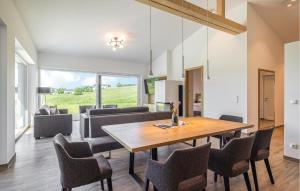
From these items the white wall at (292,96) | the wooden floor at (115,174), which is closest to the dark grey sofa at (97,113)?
the wooden floor at (115,174)

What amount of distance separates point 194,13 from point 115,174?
3443mm

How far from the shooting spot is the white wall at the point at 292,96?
298cm

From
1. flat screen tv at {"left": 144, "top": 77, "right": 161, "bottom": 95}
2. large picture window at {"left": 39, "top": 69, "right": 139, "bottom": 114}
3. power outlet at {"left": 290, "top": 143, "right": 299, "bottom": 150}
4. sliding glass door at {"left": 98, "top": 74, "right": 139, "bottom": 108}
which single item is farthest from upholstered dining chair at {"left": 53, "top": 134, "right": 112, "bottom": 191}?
flat screen tv at {"left": 144, "top": 77, "right": 161, "bottom": 95}

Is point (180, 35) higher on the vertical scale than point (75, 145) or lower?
higher

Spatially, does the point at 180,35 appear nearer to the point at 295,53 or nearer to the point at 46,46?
the point at 295,53

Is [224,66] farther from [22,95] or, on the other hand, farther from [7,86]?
[22,95]

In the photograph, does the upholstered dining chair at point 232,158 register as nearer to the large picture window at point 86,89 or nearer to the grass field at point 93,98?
the large picture window at point 86,89

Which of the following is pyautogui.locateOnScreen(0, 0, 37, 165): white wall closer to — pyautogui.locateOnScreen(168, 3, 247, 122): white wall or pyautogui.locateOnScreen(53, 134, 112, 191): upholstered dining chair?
pyautogui.locateOnScreen(53, 134, 112, 191): upholstered dining chair

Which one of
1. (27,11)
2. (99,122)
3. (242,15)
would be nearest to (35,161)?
(99,122)

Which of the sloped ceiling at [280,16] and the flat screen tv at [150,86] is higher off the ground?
the sloped ceiling at [280,16]

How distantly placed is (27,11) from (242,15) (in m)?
5.34

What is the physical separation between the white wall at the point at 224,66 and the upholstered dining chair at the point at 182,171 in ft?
12.8

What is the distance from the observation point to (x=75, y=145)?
207cm

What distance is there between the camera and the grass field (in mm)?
7075
